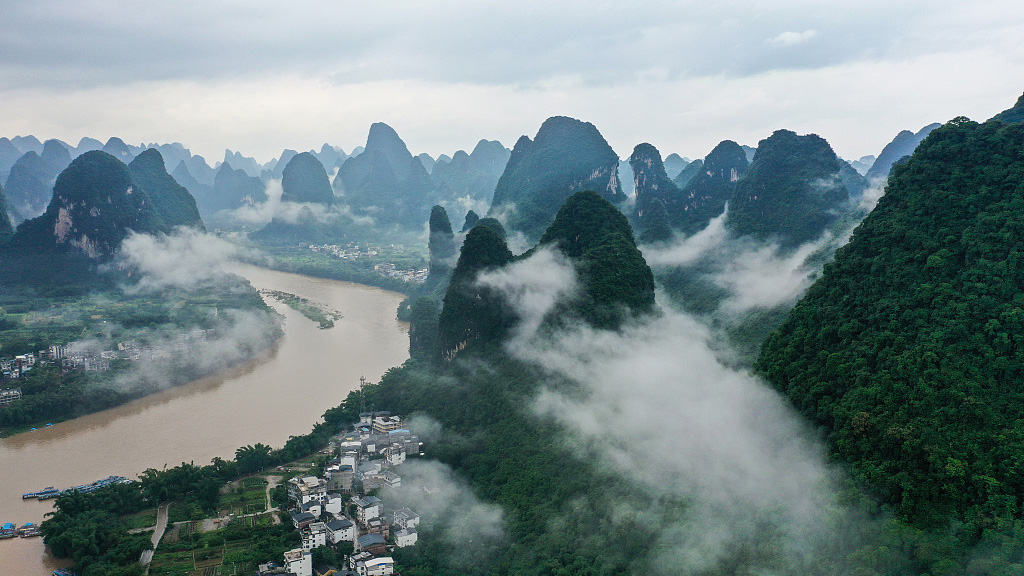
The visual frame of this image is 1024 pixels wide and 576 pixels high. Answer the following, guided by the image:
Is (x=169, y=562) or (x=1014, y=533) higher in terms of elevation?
(x=1014, y=533)

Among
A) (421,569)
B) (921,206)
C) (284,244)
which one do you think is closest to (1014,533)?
(921,206)

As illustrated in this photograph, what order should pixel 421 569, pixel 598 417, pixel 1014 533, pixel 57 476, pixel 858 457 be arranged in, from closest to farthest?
pixel 1014 533
pixel 858 457
pixel 421 569
pixel 598 417
pixel 57 476

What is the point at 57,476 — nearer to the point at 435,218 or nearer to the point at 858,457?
the point at 858,457

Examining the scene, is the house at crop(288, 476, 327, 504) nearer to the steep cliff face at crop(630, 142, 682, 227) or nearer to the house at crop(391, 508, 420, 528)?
the house at crop(391, 508, 420, 528)

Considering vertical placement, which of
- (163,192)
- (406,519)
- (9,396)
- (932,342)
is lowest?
(9,396)

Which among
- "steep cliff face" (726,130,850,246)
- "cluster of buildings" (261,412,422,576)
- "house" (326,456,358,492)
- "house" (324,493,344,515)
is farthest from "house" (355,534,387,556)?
"steep cliff face" (726,130,850,246)

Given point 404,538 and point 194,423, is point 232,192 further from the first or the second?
point 404,538

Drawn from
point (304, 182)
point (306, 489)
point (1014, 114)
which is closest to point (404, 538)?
point (306, 489)
